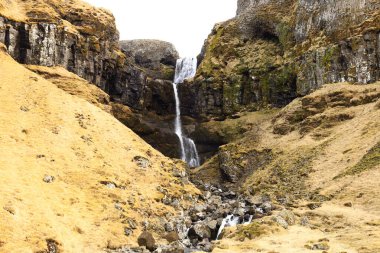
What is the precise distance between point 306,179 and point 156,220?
25277 mm

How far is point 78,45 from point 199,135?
35.3m

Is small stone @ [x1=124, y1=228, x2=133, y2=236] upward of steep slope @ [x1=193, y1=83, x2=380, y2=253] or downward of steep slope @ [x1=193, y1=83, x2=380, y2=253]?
downward

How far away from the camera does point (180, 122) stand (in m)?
103

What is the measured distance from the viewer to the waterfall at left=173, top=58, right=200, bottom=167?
8975cm

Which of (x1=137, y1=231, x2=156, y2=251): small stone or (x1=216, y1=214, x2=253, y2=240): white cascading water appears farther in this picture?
(x1=216, y1=214, x2=253, y2=240): white cascading water

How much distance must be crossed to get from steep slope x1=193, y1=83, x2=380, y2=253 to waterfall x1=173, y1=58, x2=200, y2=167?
439 inches

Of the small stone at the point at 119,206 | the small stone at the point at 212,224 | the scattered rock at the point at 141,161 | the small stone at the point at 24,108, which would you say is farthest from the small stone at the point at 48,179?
the small stone at the point at 212,224

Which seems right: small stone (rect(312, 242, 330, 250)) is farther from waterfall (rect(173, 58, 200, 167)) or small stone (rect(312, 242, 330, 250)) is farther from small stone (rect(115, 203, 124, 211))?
waterfall (rect(173, 58, 200, 167))

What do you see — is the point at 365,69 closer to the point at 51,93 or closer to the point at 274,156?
the point at 274,156

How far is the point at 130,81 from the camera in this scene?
9575cm

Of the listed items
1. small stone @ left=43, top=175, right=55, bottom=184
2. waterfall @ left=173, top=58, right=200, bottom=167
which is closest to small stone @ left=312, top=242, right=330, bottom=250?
small stone @ left=43, top=175, right=55, bottom=184

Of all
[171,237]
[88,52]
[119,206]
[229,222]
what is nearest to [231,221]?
[229,222]

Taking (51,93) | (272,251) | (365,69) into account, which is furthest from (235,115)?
(272,251)

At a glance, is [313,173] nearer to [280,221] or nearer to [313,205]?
[313,205]
